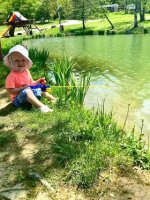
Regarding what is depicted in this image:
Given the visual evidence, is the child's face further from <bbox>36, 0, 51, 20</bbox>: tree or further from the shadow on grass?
<bbox>36, 0, 51, 20</bbox>: tree

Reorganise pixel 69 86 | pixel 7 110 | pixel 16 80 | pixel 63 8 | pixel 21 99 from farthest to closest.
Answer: pixel 63 8
pixel 69 86
pixel 16 80
pixel 7 110
pixel 21 99

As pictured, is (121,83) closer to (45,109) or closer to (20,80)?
(20,80)

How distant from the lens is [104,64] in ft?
61.2

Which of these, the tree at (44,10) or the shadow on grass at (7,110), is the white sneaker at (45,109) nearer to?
the shadow on grass at (7,110)

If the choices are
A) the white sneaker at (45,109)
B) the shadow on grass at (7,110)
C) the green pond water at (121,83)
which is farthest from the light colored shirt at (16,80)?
the green pond water at (121,83)

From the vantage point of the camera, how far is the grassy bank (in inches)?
161

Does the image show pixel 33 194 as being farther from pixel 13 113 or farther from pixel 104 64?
pixel 104 64

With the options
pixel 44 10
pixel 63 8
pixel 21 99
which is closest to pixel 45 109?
pixel 21 99

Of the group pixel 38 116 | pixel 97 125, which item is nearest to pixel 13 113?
pixel 38 116

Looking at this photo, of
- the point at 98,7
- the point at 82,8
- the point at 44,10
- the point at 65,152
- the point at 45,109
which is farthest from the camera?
the point at 44,10

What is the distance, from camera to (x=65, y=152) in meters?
4.59

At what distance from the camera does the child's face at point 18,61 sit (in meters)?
7.03

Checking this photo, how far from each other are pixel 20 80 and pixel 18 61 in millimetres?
386

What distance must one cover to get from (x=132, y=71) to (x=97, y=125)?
1077 centimetres
